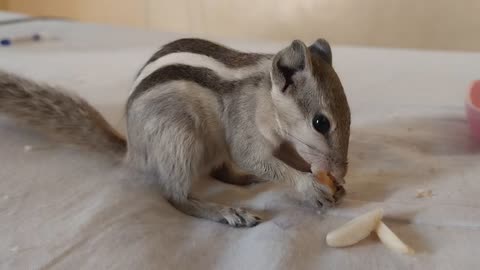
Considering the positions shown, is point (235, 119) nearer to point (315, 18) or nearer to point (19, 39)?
point (19, 39)

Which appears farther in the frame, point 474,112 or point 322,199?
point 474,112

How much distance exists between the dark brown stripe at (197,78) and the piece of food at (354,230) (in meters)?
0.30

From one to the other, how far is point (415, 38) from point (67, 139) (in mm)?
1877

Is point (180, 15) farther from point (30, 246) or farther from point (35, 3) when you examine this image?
point (30, 246)

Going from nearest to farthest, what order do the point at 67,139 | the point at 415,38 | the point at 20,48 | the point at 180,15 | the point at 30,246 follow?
the point at 30,246 < the point at 67,139 < the point at 20,48 < the point at 415,38 < the point at 180,15

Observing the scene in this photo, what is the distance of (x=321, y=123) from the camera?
946 mm

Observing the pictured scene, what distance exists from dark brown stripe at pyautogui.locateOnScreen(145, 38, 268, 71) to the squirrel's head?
107 millimetres

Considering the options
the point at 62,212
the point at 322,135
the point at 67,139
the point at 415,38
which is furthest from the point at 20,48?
the point at 415,38

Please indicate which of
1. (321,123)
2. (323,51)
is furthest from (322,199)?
(323,51)

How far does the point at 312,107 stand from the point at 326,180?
0.50ft

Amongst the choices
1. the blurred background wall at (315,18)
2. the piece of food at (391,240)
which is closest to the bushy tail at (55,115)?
the piece of food at (391,240)

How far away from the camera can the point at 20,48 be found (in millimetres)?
1912

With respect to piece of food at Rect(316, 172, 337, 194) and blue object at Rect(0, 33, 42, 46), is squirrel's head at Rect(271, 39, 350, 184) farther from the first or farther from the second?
blue object at Rect(0, 33, 42, 46)

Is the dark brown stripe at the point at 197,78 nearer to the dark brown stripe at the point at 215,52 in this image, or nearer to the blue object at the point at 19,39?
the dark brown stripe at the point at 215,52
